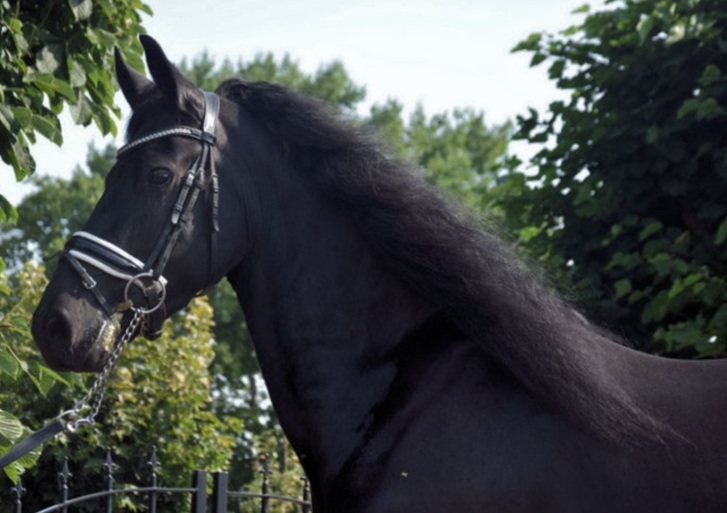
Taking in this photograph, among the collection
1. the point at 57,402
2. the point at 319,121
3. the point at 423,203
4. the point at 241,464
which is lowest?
the point at 423,203

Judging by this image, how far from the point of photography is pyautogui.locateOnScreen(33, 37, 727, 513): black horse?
3.07 metres

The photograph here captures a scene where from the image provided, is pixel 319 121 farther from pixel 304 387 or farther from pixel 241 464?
pixel 241 464

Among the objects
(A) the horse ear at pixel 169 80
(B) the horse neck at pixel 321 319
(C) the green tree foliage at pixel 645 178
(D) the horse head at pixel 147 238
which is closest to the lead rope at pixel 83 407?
(D) the horse head at pixel 147 238

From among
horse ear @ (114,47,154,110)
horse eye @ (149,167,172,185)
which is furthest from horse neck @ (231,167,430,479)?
horse ear @ (114,47,154,110)

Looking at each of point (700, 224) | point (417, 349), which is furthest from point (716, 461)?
point (700, 224)

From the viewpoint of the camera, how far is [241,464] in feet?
73.4

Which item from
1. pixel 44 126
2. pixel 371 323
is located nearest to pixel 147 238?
pixel 371 323

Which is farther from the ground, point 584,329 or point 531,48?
point 531,48

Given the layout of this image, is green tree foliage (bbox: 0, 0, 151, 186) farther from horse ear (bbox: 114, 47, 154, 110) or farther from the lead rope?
the lead rope

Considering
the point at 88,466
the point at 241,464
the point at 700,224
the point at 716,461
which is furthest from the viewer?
the point at 241,464

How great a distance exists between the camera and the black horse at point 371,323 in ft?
10.1

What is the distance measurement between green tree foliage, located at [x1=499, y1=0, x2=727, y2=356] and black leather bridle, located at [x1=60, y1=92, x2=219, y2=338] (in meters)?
3.71

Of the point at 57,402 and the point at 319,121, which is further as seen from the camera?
the point at 57,402

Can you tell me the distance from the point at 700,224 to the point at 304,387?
14.4 feet
